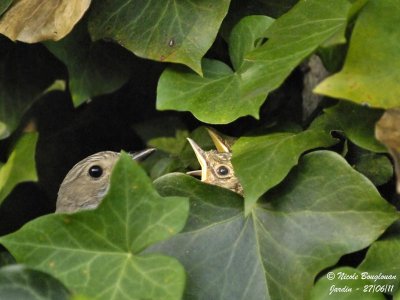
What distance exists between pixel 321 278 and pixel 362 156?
362 millimetres

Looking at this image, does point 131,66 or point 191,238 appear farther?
point 131,66

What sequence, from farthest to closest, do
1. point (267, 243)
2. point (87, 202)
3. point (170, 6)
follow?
point (87, 202)
point (170, 6)
point (267, 243)

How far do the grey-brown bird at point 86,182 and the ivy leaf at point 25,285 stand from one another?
101 cm

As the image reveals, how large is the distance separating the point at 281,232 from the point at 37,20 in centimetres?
90

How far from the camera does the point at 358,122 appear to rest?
2.02m

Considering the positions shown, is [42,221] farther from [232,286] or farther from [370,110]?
[370,110]

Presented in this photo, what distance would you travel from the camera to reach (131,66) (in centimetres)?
268

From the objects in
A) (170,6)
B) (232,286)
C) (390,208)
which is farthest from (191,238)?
(170,6)

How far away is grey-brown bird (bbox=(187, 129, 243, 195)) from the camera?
2.52 metres

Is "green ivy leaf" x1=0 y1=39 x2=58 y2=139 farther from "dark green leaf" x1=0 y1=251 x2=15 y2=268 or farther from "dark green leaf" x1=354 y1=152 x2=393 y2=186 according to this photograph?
"dark green leaf" x1=354 y1=152 x2=393 y2=186

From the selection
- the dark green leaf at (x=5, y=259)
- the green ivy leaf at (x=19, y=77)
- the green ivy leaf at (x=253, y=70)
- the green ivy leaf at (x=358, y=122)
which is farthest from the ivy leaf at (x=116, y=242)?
the green ivy leaf at (x=19, y=77)

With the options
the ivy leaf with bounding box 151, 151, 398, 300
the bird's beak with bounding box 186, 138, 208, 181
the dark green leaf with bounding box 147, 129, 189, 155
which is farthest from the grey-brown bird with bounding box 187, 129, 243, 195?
the ivy leaf with bounding box 151, 151, 398, 300

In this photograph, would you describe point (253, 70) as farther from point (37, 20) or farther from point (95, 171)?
point (95, 171)

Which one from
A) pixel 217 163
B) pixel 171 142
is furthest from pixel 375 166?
pixel 171 142
